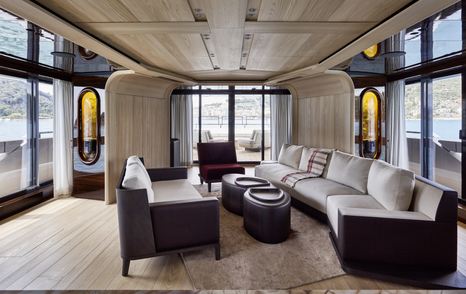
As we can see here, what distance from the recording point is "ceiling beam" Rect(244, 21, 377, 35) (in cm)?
230

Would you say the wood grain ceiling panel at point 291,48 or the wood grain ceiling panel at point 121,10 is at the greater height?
the wood grain ceiling panel at point 291,48

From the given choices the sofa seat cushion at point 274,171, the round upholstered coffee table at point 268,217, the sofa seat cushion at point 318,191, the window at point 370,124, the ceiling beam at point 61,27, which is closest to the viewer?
the ceiling beam at point 61,27

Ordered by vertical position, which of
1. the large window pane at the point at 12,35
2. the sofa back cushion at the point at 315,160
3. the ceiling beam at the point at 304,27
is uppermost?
the large window pane at the point at 12,35

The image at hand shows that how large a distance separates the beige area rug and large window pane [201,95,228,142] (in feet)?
16.9

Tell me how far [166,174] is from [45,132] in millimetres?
2476

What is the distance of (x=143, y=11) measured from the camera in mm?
2035

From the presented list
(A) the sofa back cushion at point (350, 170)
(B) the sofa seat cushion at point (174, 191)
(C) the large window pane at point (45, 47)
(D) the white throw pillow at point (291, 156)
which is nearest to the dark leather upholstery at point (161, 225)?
(B) the sofa seat cushion at point (174, 191)

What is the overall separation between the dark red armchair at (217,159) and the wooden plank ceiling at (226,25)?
2.15 meters

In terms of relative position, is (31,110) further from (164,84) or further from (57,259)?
(57,259)

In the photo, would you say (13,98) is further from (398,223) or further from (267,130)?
(267,130)

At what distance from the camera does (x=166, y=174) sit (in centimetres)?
407

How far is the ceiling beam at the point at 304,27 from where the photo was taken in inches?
90.4

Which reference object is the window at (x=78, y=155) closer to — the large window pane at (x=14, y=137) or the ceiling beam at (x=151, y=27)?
the large window pane at (x=14, y=137)

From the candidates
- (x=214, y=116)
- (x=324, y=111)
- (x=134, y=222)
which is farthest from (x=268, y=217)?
(x=214, y=116)
